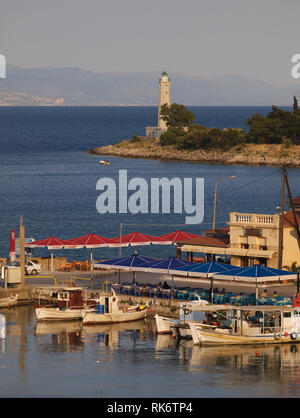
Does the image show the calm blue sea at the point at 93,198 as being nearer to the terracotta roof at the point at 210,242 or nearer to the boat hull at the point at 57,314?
the terracotta roof at the point at 210,242

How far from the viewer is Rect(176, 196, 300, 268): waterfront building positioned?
57.6 metres

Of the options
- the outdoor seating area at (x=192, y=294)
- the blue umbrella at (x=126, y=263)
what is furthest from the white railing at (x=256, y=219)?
the blue umbrella at (x=126, y=263)

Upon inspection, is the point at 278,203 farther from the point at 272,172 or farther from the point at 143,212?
the point at 272,172

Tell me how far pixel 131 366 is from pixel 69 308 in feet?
36.8

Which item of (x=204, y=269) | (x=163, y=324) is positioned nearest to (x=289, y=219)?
(x=204, y=269)

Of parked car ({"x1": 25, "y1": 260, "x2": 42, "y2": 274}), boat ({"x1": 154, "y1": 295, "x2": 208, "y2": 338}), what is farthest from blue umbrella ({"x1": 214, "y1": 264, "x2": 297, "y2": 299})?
parked car ({"x1": 25, "y1": 260, "x2": 42, "y2": 274})

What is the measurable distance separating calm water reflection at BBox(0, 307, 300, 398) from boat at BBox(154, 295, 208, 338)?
63cm

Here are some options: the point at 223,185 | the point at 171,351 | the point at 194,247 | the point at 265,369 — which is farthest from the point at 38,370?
the point at 223,185
